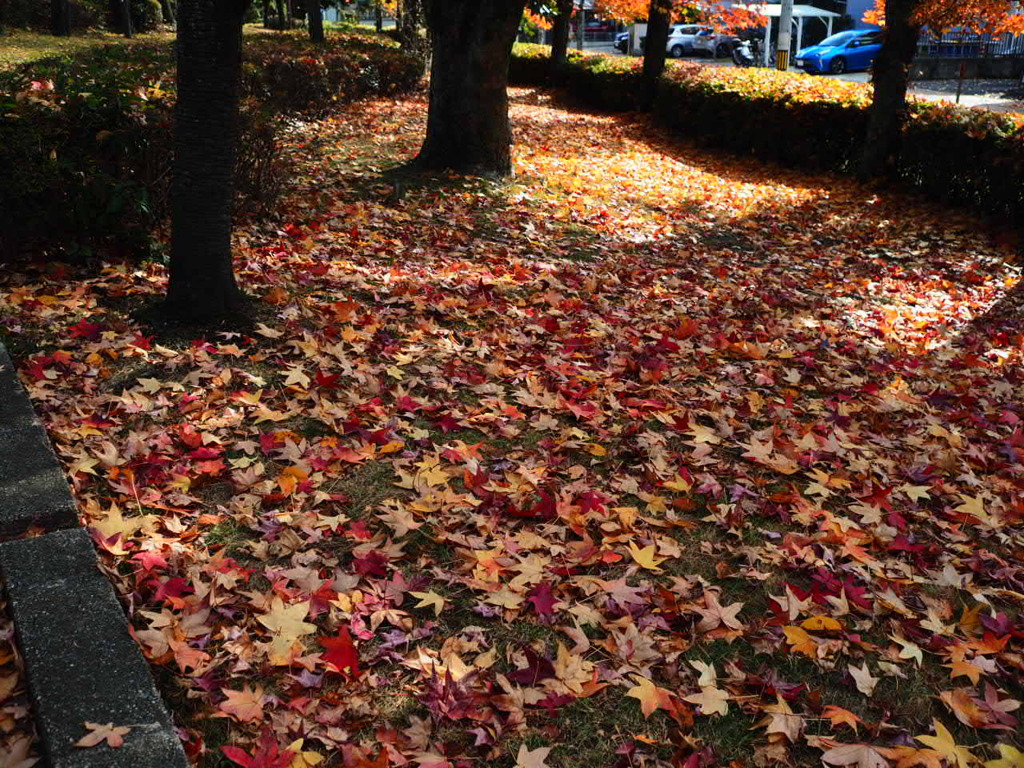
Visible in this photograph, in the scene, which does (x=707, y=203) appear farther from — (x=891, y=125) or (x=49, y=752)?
(x=49, y=752)

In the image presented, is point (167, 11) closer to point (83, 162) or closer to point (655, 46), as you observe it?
point (655, 46)

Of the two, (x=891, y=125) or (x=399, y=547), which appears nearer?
(x=399, y=547)

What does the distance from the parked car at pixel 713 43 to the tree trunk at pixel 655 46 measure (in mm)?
23550

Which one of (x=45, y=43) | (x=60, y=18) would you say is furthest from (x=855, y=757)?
(x=60, y=18)

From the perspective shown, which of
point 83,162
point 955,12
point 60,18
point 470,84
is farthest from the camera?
point 60,18

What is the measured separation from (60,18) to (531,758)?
27624mm

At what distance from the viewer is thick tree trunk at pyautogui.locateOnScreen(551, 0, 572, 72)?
21.5 meters

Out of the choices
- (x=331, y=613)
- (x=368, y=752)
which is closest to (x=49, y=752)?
(x=368, y=752)

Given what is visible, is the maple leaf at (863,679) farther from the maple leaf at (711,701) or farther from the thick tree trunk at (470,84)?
the thick tree trunk at (470,84)

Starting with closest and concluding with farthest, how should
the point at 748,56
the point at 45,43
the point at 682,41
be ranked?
1. the point at 45,43
2. the point at 748,56
3. the point at 682,41

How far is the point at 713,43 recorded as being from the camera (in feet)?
134

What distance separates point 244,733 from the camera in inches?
97.7

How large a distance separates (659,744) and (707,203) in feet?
32.1

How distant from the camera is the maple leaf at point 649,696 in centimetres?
270
